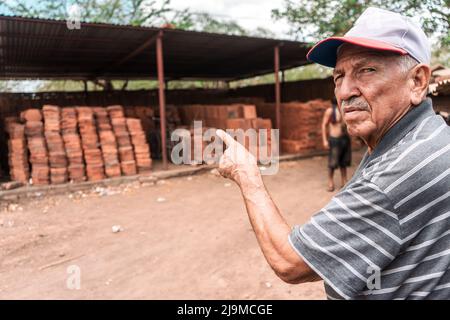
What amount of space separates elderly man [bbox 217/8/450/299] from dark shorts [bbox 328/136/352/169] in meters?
6.01

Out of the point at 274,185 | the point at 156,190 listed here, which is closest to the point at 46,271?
the point at 156,190

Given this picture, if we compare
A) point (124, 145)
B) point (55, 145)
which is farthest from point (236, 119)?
point (55, 145)

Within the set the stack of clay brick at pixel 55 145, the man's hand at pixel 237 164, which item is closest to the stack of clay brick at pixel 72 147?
the stack of clay brick at pixel 55 145

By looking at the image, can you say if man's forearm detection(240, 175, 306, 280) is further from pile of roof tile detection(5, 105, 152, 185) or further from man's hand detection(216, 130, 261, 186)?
pile of roof tile detection(5, 105, 152, 185)

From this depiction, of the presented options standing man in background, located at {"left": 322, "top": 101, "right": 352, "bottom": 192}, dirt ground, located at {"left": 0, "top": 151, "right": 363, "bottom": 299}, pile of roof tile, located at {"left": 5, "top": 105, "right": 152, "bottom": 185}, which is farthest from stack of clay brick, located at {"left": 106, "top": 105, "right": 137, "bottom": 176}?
standing man in background, located at {"left": 322, "top": 101, "right": 352, "bottom": 192}

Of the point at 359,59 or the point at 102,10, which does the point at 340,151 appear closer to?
the point at 359,59

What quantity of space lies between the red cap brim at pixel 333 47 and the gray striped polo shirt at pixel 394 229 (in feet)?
0.79

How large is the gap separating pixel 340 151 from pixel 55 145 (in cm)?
613

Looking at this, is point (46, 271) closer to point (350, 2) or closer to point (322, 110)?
point (350, 2)

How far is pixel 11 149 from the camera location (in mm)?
8062

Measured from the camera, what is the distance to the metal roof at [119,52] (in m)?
7.73

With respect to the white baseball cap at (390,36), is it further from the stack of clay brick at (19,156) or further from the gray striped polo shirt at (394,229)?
the stack of clay brick at (19,156)

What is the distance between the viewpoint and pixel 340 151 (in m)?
6.95
